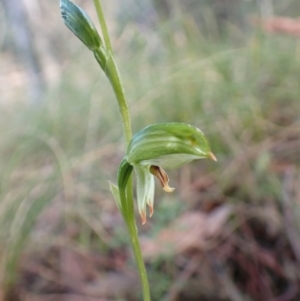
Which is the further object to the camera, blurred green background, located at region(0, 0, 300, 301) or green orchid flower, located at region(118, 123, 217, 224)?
blurred green background, located at region(0, 0, 300, 301)

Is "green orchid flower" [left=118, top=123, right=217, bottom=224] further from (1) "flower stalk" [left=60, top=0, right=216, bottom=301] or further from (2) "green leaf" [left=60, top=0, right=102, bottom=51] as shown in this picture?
(2) "green leaf" [left=60, top=0, right=102, bottom=51]

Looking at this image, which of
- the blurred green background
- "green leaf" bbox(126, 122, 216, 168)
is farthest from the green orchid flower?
the blurred green background

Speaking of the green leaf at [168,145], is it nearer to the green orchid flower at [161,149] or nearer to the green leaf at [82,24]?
the green orchid flower at [161,149]

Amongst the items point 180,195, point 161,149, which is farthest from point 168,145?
point 180,195

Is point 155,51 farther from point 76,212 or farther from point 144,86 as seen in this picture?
point 76,212

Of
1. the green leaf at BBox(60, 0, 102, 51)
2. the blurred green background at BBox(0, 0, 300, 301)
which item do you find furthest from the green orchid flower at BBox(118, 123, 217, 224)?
the blurred green background at BBox(0, 0, 300, 301)

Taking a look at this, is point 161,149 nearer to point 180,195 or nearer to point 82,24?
point 82,24

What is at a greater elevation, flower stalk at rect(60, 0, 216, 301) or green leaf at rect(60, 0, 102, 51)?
green leaf at rect(60, 0, 102, 51)
